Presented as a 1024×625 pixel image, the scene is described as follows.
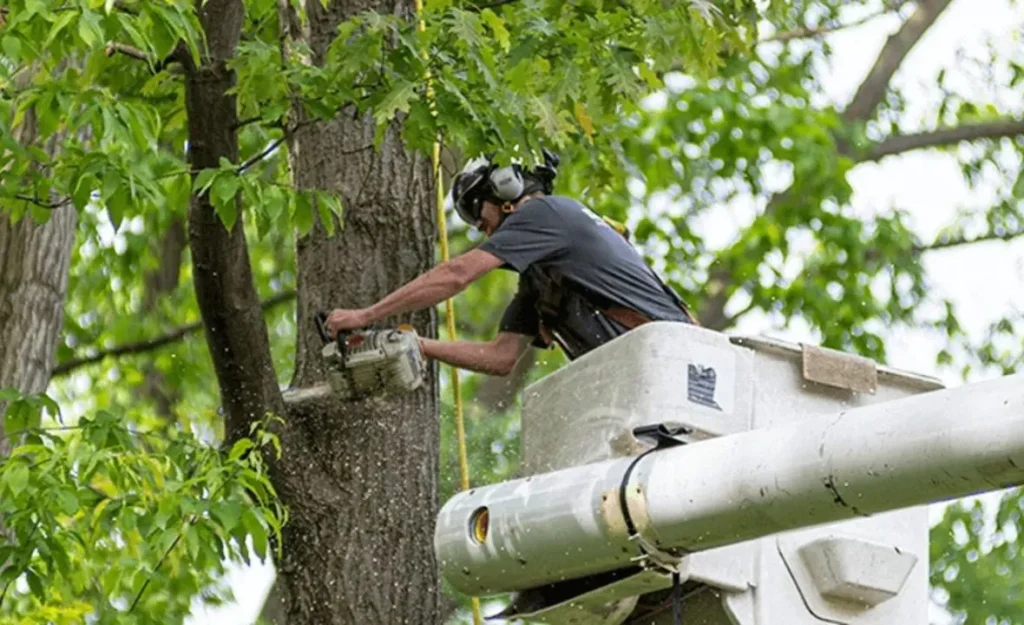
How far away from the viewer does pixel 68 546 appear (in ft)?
21.4

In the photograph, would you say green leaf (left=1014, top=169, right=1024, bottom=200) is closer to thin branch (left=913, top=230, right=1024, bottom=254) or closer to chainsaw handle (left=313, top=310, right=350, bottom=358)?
thin branch (left=913, top=230, right=1024, bottom=254)

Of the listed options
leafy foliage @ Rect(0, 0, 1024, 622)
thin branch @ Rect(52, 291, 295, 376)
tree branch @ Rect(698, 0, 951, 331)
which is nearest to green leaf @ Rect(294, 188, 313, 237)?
leafy foliage @ Rect(0, 0, 1024, 622)

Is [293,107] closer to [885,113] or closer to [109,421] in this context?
[109,421]

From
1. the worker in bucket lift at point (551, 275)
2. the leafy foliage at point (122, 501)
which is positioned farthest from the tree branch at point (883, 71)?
the leafy foliage at point (122, 501)

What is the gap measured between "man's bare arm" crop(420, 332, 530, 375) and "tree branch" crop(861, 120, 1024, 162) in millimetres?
8177

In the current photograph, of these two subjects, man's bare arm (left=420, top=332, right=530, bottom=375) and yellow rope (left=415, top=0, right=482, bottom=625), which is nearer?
yellow rope (left=415, top=0, right=482, bottom=625)

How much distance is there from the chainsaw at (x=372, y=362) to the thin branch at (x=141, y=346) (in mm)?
5740

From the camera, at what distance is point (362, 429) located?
6621 millimetres

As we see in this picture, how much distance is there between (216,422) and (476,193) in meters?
3.67

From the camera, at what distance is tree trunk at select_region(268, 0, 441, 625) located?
648 cm

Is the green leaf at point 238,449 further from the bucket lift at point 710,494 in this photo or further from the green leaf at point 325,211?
Answer: the bucket lift at point 710,494

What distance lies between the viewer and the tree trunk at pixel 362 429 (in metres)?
6.48

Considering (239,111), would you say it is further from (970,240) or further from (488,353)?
(970,240)

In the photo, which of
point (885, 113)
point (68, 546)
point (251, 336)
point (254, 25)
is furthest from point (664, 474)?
point (885, 113)
